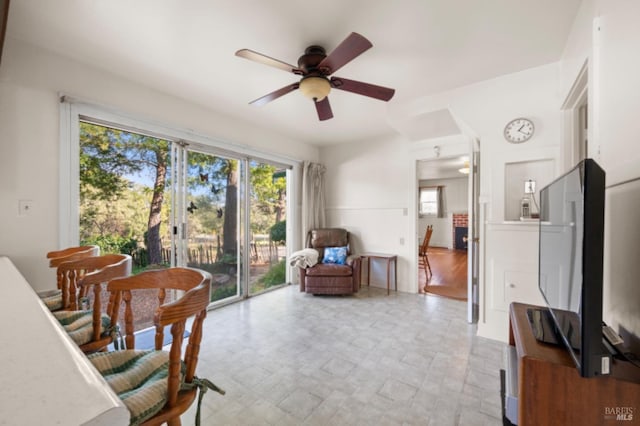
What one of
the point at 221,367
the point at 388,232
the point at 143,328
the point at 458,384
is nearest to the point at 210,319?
the point at 143,328

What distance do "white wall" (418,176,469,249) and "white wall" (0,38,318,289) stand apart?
837 cm

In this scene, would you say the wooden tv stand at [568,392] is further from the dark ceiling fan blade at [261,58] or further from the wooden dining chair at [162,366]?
the dark ceiling fan blade at [261,58]

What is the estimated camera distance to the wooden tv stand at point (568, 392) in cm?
77

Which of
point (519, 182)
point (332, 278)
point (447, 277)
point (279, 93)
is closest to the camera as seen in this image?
point (279, 93)

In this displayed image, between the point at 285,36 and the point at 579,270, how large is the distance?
7.05 feet

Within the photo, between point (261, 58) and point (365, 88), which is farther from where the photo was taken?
point (365, 88)

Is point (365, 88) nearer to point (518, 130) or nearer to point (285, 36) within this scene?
point (285, 36)

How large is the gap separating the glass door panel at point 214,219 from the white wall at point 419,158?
6.56ft

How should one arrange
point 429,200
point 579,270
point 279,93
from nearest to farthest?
point 579,270 → point 279,93 → point 429,200

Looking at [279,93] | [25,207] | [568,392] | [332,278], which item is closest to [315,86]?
[279,93]

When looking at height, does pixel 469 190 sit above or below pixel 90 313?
above

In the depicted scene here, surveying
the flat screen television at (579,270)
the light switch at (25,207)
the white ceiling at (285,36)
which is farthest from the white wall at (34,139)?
the flat screen television at (579,270)

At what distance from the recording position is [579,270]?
0.81 m

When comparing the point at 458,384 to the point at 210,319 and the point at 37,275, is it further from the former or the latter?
the point at 37,275
